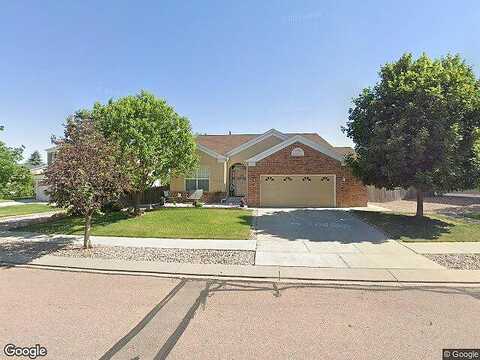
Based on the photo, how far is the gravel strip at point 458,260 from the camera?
8.81 m

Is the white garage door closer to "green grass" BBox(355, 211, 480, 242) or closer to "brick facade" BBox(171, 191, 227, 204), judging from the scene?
"green grass" BBox(355, 211, 480, 242)

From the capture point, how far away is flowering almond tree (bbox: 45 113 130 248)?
10.1 meters

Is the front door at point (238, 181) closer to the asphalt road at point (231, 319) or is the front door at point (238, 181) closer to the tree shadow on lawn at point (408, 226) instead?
the tree shadow on lawn at point (408, 226)

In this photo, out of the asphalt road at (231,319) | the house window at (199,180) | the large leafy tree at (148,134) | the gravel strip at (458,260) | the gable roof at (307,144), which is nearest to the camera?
the asphalt road at (231,319)

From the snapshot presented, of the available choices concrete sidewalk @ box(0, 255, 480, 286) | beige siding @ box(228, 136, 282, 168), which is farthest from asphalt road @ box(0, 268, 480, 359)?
beige siding @ box(228, 136, 282, 168)

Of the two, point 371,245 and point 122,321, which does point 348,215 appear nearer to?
point 371,245

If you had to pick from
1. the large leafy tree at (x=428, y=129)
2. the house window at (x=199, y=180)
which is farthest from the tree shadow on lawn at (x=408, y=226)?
the house window at (x=199, y=180)

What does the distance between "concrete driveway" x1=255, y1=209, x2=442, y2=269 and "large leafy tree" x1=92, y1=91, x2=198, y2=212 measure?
6.17m

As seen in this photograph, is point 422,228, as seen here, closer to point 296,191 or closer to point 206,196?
point 296,191

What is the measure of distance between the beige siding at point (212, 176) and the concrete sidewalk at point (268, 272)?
15.8 meters

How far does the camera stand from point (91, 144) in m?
10.7

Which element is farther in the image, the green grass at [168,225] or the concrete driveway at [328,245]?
the green grass at [168,225]

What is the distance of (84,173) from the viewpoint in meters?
10.2

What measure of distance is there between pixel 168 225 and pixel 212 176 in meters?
10.7
